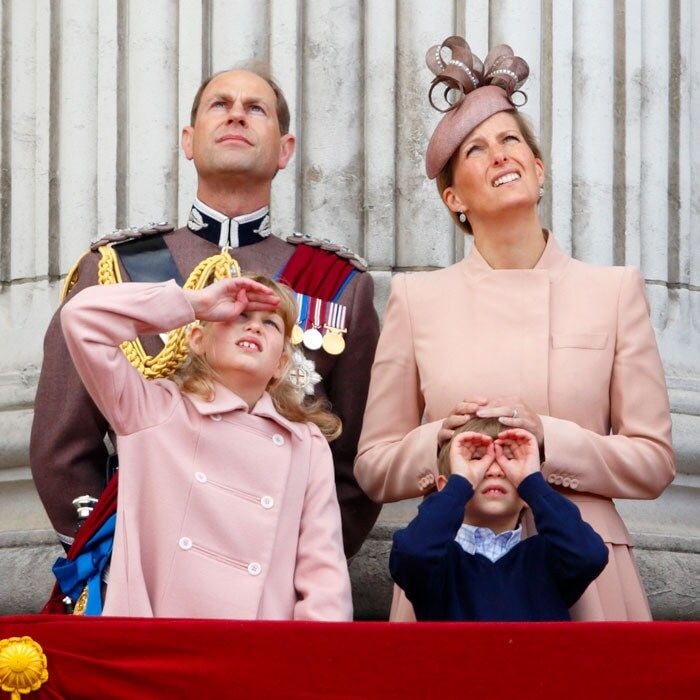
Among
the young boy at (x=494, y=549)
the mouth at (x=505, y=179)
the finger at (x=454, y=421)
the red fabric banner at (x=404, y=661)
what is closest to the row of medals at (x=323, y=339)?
the mouth at (x=505, y=179)

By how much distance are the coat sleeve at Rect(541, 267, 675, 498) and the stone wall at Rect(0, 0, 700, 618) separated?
1151 millimetres

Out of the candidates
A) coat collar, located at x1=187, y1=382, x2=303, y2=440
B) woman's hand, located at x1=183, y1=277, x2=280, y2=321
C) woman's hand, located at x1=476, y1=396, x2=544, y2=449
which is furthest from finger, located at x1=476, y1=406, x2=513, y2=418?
woman's hand, located at x1=183, y1=277, x2=280, y2=321

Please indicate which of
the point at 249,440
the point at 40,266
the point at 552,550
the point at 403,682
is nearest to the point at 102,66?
the point at 40,266

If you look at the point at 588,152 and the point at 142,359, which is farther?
the point at 588,152

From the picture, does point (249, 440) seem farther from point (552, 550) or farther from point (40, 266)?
point (40, 266)

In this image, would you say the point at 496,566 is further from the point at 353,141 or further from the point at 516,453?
the point at 353,141

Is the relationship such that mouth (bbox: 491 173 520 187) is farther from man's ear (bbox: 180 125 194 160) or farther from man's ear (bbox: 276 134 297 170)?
man's ear (bbox: 180 125 194 160)

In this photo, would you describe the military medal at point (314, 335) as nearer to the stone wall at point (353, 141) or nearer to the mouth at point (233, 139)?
the mouth at point (233, 139)

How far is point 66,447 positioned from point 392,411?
29.8 inches

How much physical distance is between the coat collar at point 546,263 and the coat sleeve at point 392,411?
0.15m

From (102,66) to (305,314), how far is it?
4.28ft

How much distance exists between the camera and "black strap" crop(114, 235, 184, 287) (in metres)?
4.96

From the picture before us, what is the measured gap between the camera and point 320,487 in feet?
14.0

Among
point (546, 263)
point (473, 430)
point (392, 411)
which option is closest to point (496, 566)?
point (473, 430)
